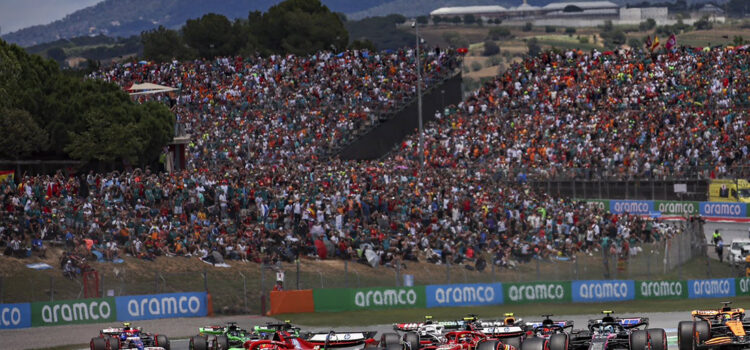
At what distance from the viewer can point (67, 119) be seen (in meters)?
53.7

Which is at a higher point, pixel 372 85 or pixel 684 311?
pixel 372 85

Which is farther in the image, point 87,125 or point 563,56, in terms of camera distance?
point 563,56

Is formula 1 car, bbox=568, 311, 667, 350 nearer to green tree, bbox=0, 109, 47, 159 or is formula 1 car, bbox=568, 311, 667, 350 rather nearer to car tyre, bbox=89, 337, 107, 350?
car tyre, bbox=89, 337, 107, 350

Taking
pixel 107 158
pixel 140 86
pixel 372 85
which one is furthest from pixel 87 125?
pixel 372 85

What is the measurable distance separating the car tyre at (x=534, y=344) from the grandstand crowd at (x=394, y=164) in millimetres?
17837

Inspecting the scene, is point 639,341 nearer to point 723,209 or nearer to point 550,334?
point 550,334

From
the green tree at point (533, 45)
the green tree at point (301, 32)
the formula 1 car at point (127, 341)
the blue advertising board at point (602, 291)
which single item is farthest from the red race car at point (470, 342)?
the green tree at point (533, 45)

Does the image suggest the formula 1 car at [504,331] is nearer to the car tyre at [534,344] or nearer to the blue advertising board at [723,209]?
the car tyre at [534,344]

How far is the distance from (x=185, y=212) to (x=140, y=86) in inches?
845

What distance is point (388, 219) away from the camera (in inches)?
1807

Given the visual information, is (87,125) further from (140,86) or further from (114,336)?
(114,336)

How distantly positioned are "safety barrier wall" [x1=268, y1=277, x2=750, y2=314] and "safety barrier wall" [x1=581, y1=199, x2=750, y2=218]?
31.9 feet

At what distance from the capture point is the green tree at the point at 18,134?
161 feet

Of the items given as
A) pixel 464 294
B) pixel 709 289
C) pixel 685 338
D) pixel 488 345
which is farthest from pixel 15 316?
pixel 709 289
